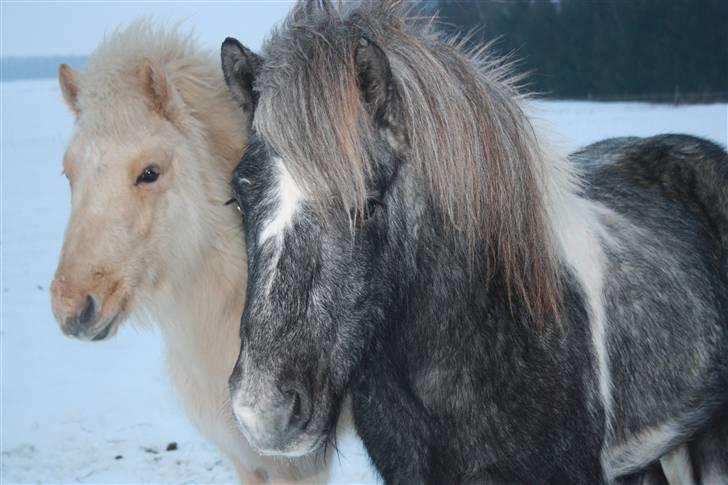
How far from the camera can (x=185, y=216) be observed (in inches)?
107

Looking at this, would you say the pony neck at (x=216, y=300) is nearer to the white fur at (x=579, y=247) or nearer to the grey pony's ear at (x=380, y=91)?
the grey pony's ear at (x=380, y=91)

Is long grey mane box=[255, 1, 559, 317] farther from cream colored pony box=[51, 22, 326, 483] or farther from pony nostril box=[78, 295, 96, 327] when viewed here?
pony nostril box=[78, 295, 96, 327]

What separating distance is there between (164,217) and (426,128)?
1246 millimetres

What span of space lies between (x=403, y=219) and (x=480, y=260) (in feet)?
1.07

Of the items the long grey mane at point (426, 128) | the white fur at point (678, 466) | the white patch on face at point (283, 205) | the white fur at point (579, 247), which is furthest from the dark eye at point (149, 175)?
the white fur at point (678, 466)

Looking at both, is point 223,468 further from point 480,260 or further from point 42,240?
point 42,240

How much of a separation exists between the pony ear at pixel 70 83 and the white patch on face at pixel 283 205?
153 cm

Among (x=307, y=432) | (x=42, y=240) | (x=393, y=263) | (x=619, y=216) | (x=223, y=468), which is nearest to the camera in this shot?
(x=307, y=432)

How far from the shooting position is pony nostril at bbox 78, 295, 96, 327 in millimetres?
2451

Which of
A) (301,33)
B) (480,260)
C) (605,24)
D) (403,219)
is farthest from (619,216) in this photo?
(605,24)

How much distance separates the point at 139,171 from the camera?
2.60m

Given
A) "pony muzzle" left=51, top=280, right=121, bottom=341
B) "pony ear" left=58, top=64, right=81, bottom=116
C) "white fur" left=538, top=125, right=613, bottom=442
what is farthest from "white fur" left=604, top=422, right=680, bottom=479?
"pony ear" left=58, top=64, right=81, bottom=116

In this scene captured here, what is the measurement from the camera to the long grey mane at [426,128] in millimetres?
1784

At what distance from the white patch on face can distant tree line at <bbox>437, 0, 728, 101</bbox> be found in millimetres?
13801
